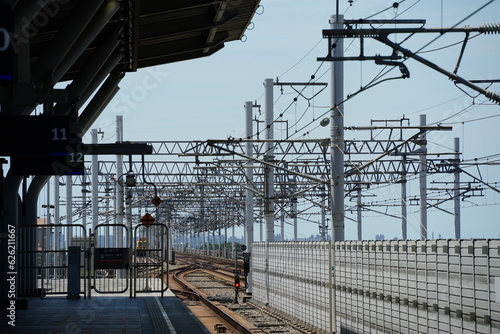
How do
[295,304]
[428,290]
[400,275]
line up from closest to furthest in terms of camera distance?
[428,290] → [400,275] → [295,304]

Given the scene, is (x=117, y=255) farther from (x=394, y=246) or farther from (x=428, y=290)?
(x=428, y=290)

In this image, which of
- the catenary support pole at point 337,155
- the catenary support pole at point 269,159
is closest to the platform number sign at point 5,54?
the catenary support pole at point 337,155

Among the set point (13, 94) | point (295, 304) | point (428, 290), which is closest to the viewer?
point (13, 94)

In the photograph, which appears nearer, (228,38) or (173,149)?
(228,38)

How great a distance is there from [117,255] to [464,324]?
11812mm

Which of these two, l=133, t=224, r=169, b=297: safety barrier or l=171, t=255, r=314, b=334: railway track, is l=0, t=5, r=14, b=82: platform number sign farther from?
l=171, t=255, r=314, b=334: railway track

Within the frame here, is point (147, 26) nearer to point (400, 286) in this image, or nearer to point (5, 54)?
point (400, 286)

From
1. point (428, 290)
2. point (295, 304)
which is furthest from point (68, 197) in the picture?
point (428, 290)

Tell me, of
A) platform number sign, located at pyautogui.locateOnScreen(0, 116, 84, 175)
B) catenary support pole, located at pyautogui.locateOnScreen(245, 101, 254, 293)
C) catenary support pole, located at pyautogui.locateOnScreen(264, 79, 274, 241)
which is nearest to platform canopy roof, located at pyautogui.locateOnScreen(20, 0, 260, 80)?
platform number sign, located at pyautogui.locateOnScreen(0, 116, 84, 175)

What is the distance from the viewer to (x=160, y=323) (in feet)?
52.9

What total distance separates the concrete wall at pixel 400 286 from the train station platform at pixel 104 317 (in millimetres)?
3725

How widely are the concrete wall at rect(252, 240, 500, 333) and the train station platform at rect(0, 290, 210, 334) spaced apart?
3725 millimetres

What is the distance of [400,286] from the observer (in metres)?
15.7

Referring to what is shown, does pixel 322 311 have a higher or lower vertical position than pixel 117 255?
lower
